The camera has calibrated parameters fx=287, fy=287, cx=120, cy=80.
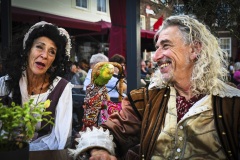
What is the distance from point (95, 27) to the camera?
6688mm

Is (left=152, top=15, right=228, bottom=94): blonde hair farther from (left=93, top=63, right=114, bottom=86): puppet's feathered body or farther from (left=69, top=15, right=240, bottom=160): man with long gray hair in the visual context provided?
(left=93, top=63, right=114, bottom=86): puppet's feathered body

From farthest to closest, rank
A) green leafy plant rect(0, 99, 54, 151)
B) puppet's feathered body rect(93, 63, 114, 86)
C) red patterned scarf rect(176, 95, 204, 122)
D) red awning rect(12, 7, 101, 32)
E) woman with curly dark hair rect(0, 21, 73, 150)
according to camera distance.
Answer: red awning rect(12, 7, 101, 32)
puppet's feathered body rect(93, 63, 114, 86)
woman with curly dark hair rect(0, 21, 73, 150)
red patterned scarf rect(176, 95, 204, 122)
green leafy plant rect(0, 99, 54, 151)

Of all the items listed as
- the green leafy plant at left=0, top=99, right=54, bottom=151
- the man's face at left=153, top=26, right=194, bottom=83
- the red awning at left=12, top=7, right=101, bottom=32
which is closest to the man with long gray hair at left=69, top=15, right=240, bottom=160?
the man's face at left=153, top=26, right=194, bottom=83

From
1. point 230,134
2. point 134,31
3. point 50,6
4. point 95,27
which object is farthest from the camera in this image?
point 95,27

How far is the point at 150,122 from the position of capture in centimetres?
176

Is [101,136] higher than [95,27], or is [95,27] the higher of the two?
[95,27]

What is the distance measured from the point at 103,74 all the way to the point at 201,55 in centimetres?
86

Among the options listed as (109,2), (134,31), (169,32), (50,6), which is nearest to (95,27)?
(50,6)

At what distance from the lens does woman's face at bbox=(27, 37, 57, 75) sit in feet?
7.68

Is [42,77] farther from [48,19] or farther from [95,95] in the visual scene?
[48,19]

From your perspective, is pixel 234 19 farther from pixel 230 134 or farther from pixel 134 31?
pixel 230 134

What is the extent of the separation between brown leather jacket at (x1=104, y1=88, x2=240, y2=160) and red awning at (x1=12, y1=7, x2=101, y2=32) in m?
3.81

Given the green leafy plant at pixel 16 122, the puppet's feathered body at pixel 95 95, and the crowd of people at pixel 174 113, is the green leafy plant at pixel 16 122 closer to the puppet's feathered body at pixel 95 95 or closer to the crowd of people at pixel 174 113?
the crowd of people at pixel 174 113

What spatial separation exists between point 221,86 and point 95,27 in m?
5.21
